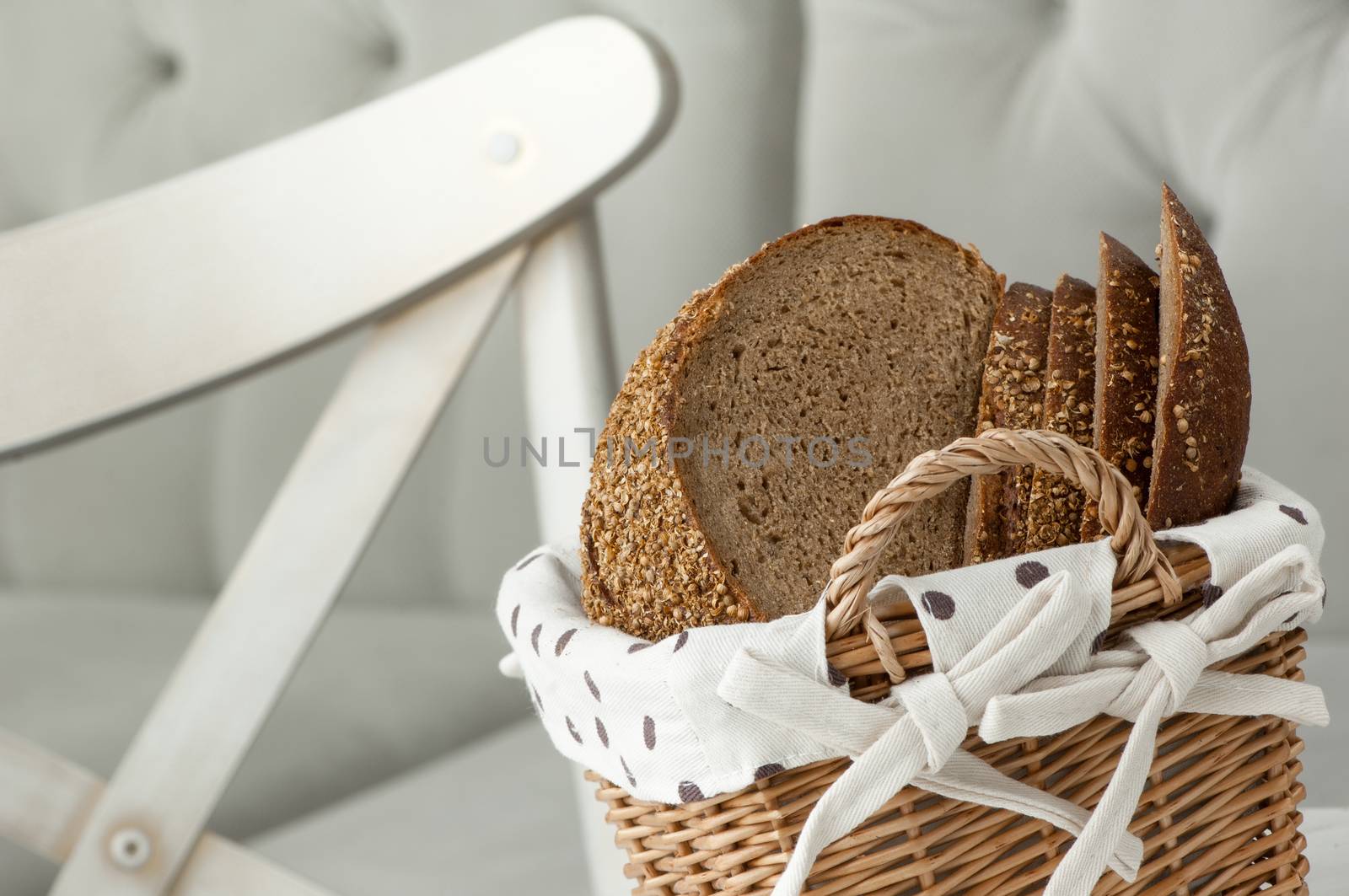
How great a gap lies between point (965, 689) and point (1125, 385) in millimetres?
194

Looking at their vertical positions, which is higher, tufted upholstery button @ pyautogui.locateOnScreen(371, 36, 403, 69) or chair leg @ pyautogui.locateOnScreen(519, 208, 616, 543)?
tufted upholstery button @ pyautogui.locateOnScreen(371, 36, 403, 69)

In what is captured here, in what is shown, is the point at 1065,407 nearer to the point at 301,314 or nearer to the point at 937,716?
the point at 937,716

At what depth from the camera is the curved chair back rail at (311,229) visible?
0.63 m

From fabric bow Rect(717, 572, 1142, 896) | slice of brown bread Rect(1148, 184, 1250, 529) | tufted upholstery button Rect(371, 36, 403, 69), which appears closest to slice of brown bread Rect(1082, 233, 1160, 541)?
slice of brown bread Rect(1148, 184, 1250, 529)

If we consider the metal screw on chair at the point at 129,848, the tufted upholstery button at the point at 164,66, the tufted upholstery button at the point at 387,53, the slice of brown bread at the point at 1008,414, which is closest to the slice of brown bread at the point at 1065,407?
the slice of brown bread at the point at 1008,414

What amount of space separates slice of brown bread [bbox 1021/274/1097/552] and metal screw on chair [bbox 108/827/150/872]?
0.51 metres

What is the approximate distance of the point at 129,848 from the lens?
65 cm

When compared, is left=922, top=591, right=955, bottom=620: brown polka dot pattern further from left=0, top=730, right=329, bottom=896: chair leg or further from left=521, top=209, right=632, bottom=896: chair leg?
left=0, top=730, right=329, bottom=896: chair leg

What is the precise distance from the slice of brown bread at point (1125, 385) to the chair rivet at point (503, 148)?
32 centimetres

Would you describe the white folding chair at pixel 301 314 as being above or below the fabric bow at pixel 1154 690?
above

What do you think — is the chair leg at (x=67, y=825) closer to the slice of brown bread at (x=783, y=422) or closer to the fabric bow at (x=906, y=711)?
the slice of brown bread at (x=783, y=422)

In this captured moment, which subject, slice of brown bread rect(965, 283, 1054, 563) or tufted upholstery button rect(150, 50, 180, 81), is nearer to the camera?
slice of brown bread rect(965, 283, 1054, 563)

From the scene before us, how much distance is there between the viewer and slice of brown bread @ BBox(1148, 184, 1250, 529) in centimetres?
48

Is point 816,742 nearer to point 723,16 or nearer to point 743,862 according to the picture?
point 743,862
